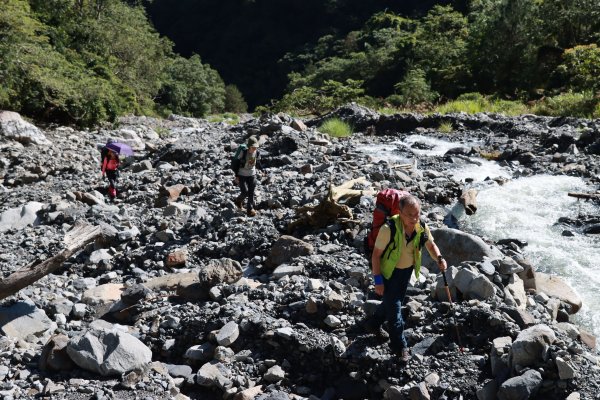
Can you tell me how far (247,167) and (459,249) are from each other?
3843mm

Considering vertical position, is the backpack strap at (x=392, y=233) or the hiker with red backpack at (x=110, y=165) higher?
the backpack strap at (x=392, y=233)

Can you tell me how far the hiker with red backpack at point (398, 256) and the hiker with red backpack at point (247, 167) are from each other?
467 cm

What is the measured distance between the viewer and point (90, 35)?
93.6 feet

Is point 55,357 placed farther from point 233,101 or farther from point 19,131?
point 233,101

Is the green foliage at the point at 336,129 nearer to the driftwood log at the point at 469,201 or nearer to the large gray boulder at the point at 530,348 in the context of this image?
the driftwood log at the point at 469,201

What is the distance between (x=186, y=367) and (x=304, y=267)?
213 centimetres

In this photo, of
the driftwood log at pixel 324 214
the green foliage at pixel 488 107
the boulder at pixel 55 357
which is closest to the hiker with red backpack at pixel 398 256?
the boulder at pixel 55 357

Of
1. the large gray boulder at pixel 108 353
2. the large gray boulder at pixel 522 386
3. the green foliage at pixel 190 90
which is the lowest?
the green foliage at pixel 190 90

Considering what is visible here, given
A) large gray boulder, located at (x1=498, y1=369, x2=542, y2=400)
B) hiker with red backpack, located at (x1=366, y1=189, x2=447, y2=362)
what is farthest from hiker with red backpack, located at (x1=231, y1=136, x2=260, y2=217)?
large gray boulder, located at (x1=498, y1=369, x2=542, y2=400)

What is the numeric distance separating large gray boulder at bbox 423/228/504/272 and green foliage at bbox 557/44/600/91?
14.7 m

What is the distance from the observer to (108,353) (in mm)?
5102

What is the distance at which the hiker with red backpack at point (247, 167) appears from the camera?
8961 millimetres

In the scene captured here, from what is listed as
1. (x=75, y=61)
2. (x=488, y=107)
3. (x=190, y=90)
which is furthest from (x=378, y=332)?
(x=190, y=90)

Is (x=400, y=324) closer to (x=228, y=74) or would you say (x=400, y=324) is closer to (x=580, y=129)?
(x=580, y=129)
